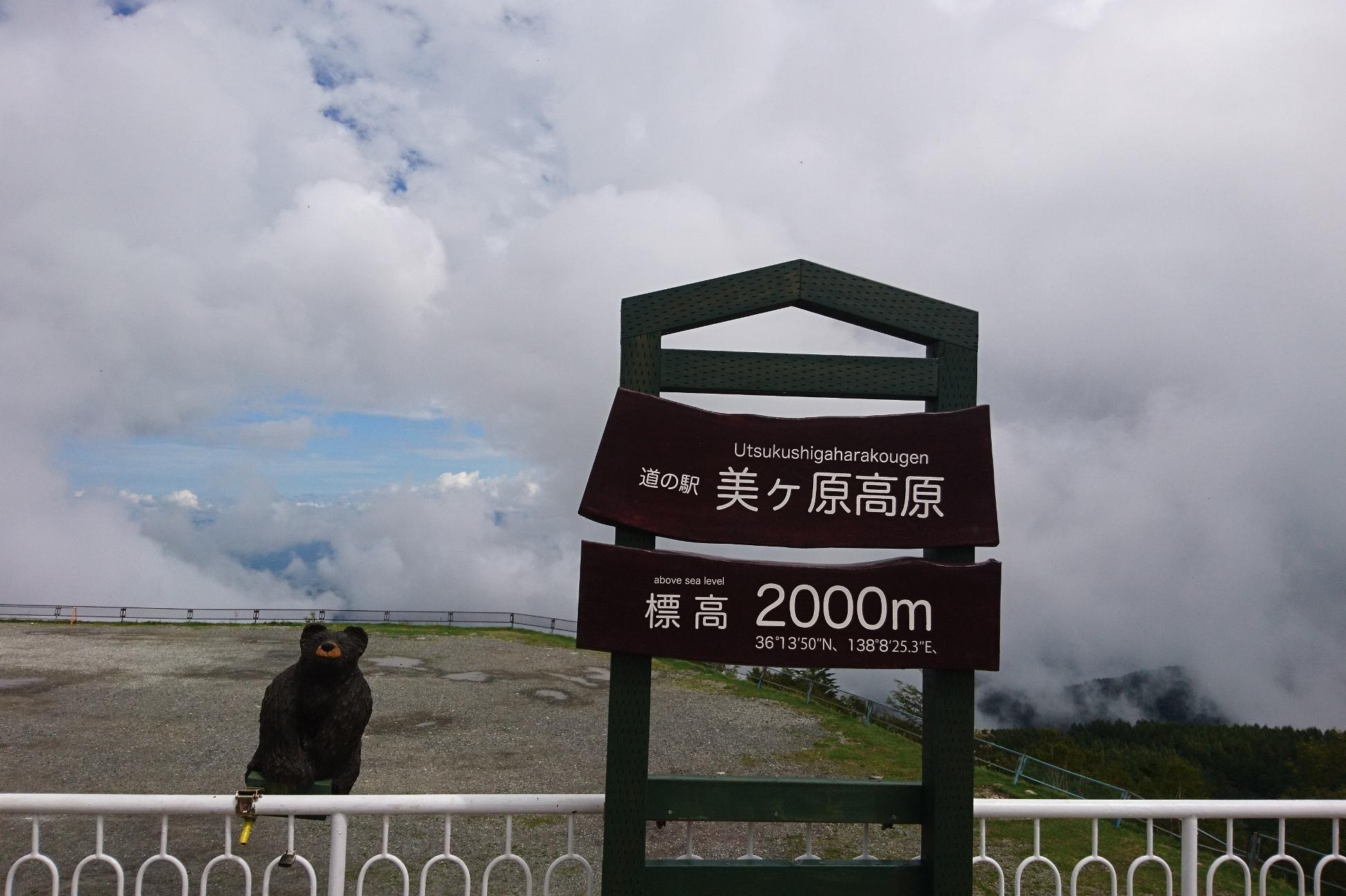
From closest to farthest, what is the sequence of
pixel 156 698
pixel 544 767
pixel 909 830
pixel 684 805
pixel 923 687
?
pixel 684 805, pixel 923 687, pixel 909 830, pixel 544 767, pixel 156 698

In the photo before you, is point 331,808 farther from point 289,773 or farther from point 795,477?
point 289,773

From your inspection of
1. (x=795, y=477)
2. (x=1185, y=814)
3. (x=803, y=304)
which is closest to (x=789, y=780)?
(x=795, y=477)

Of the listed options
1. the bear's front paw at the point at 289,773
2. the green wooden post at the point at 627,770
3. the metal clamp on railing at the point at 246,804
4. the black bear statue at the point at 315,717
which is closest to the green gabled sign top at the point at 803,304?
the green wooden post at the point at 627,770

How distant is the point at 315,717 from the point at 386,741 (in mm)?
6563

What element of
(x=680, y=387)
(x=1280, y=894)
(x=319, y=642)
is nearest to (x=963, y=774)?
(x=680, y=387)

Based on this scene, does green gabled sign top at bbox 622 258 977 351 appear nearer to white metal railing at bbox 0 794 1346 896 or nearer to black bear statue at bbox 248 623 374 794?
white metal railing at bbox 0 794 1346 896

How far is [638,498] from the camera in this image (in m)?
3.84

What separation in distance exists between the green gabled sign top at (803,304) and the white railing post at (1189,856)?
9.09 ft

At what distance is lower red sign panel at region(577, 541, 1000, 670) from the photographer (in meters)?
3.76

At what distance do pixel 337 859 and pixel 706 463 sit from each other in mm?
2684

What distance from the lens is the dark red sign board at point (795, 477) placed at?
3854mm

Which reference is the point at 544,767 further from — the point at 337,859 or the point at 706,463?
the point at 706,463

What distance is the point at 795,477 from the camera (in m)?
3.93

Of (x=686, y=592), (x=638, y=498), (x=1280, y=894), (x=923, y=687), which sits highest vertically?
(x=638, y=498)
